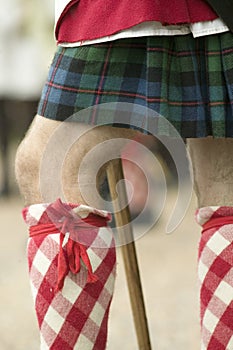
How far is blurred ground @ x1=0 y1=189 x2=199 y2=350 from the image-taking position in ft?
5.98

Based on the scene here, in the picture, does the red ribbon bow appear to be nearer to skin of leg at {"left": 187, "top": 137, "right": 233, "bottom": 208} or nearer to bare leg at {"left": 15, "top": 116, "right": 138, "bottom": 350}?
bare leg at {"left": 15, "top": 116, "right": 138, "bottom": 350}

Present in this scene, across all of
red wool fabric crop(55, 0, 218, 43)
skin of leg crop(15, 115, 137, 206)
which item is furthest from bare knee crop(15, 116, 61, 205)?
red wool fabric crop(55, 0, 218, 43)

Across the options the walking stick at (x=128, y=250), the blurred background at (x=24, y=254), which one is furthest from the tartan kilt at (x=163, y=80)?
the blurred background at (x=24, y=254)

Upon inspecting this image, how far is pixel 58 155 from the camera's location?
3.41 ft

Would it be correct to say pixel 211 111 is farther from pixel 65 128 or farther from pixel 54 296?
pixel 54 296

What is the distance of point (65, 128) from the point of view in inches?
40.8

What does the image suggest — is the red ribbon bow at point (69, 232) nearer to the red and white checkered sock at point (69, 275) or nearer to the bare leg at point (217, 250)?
the red and white checkered sock at point (69, 275)

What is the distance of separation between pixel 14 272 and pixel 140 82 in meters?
1.47

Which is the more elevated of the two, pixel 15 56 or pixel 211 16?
pixel 211 16

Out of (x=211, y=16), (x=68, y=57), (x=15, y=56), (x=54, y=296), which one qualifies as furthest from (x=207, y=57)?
(x=15, y=56)

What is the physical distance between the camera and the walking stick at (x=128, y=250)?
4.14 feet

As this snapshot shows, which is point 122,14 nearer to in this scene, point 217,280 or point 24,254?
point 217,280

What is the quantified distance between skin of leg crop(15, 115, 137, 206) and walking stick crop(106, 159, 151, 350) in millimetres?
186

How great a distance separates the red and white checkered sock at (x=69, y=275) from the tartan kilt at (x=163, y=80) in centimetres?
11
